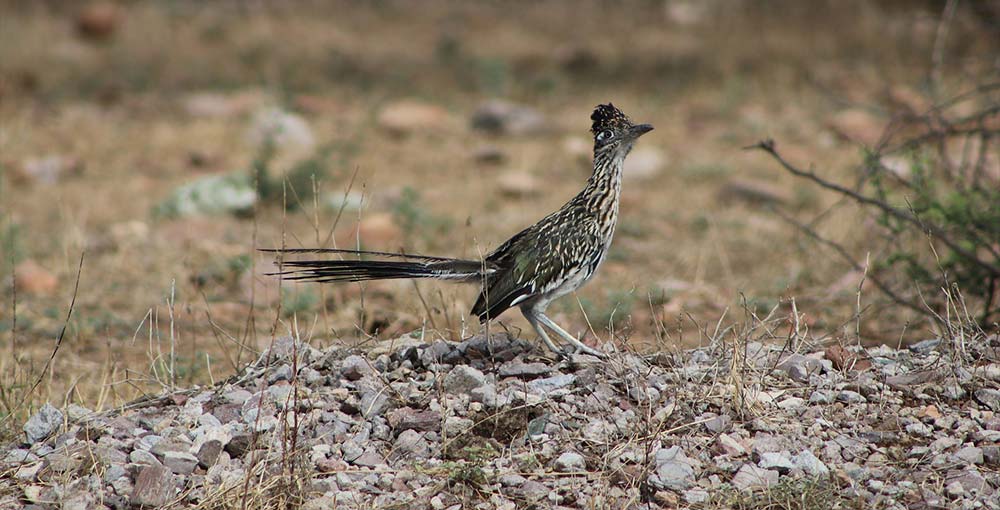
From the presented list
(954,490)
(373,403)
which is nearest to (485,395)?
(373,403)

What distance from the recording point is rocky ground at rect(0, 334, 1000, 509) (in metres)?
4.03

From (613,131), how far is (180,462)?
2546 millimetres

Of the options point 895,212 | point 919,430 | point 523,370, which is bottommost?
point 919,430

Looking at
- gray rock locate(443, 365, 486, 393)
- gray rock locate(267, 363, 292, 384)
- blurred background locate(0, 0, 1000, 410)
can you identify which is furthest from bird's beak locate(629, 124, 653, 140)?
gray rock locate(267, 363, 292, 384)

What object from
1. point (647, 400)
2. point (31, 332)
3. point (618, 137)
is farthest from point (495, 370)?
point (31, 332)

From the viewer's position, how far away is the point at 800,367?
4812 millimetres

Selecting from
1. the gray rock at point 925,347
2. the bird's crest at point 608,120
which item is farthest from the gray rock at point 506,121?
the gray rock at point 925,347

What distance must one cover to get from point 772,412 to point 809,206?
5.82 m

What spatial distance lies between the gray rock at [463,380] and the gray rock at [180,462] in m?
1.03

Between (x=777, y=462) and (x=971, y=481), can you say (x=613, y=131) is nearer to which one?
(x=777, y=462)

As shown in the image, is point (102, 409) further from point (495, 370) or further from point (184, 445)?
point (495, 370)

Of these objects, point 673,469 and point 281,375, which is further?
point 281,375

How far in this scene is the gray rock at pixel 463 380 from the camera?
4.63 metres

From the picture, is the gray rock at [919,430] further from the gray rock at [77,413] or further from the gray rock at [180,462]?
the gray rock at [77,413]
